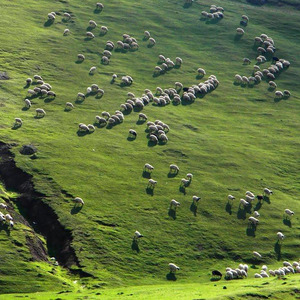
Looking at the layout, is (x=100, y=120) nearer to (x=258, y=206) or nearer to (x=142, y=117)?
(x=142, y=117)

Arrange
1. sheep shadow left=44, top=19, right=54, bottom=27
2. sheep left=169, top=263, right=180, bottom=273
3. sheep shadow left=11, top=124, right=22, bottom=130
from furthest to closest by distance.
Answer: sheep shadow left=44, top=19, right=54, bottom=27 < sheep shadow left=11, top=124, right=22, bottom=130 < sheep left=169, top=263, right=180, bottom=273

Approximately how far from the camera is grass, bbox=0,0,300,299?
1742 inches

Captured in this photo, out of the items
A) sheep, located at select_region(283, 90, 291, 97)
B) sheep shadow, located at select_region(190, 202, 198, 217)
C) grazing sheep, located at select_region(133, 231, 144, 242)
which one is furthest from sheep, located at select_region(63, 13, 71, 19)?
grazing sheep, located at select_region(133, 231, 144, 242)

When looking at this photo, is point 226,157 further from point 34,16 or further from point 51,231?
point 34,16

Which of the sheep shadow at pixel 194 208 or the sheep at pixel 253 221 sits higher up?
the sheep at pixel 253 221

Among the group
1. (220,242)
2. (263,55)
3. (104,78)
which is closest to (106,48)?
(104,78)

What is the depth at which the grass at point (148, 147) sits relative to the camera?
145 feet

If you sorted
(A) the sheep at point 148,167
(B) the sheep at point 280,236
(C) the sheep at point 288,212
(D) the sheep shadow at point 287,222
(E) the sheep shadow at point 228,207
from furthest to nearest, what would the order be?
(A) the sheep at point 148,167 < (C) the sheep at point 288,212 < (D) the sheep shadow at point 287,222 < (E) the sheep shadow at point 228,207 < (B) the sheep at point 280,236

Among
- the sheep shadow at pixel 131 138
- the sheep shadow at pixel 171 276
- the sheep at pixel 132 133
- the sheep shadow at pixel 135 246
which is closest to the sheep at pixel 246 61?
the sheep at pixel 132 133

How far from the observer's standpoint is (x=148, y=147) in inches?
2306

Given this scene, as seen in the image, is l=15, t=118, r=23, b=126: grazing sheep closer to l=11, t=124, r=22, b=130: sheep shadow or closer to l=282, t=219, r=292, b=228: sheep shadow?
l=11, t=124, r=22, b=130: sheep shadow

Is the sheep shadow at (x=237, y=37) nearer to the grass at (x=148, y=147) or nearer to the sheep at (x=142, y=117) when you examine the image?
the grass at (x=148, y=147)

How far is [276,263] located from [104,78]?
32642mm

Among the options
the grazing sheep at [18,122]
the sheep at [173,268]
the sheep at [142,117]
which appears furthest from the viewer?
the sheep at [142,117]
